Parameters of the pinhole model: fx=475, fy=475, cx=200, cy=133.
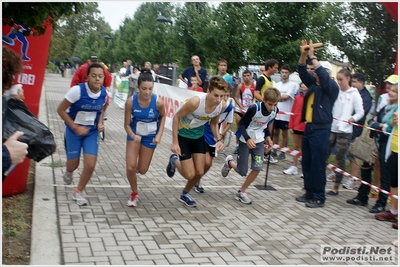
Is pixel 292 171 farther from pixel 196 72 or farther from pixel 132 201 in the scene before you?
pixel 132 201

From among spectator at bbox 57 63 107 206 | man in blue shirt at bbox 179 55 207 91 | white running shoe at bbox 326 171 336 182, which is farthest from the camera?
man in blue shirt at bbox 179 55 207 91

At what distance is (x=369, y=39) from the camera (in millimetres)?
21469

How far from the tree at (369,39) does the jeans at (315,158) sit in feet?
47.7

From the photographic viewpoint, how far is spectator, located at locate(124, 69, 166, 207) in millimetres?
5969

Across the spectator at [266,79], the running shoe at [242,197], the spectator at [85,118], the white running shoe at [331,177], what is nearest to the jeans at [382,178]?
the white running shoe at [331,177]

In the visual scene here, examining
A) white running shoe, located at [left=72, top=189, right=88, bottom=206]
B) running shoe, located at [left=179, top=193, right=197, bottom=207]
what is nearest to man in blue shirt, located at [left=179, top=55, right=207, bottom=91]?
running shoe, located at [left=179, top=193, right=197, bottom=207]

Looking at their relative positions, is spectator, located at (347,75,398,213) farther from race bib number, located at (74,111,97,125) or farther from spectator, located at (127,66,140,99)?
spectator, located at (127,66,140,99)

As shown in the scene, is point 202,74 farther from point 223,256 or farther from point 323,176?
point 223,256

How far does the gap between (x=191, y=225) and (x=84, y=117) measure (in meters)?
1.89

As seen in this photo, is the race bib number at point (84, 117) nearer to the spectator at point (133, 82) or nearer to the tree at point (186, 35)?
the spectator at point (133, 82)

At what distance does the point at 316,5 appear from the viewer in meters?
14.6

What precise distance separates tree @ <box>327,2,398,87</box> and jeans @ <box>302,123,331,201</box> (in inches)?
572

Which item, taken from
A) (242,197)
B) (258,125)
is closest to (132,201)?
(242,197)

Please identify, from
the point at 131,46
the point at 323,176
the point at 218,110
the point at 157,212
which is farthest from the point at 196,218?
the point at 131,46
